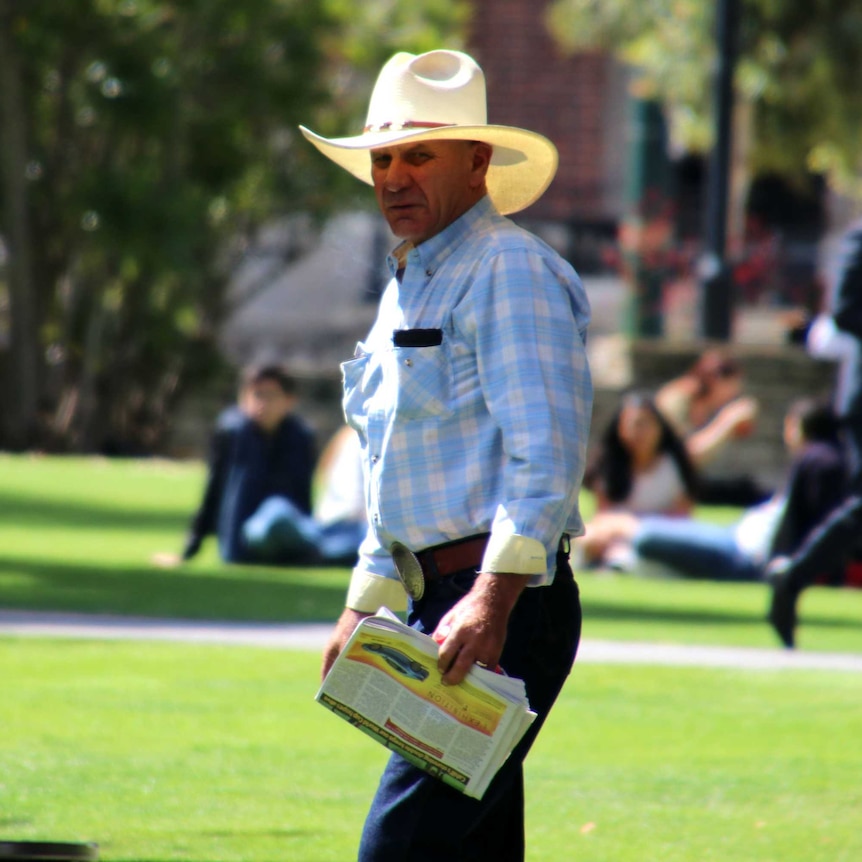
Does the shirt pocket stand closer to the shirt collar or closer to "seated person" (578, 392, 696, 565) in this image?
the shirt collar

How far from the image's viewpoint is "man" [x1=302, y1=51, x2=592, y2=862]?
3547 mm

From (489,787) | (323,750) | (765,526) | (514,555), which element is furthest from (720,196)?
(514,555)

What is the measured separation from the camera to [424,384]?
369cm

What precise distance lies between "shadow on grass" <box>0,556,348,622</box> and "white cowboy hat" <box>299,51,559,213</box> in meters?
5.69

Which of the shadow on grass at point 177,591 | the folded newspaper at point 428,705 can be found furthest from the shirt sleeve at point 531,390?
the shadow on grass at point 177,591

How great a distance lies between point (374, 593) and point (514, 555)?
1.96ft

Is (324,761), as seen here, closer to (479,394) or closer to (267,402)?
(479,394)

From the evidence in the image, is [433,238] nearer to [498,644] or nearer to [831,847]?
[498,644]

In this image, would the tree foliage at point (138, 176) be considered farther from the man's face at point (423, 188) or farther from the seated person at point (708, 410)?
the man's face at point (423, 188)

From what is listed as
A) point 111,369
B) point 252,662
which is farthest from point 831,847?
point 111,369

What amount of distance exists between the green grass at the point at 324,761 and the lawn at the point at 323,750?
0.04 ft

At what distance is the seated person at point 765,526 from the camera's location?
11164 millimetres

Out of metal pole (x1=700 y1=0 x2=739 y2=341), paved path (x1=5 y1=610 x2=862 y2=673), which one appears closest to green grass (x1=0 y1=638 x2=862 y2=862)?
paved path (x1=5 y1=610 x2=862 y2=673)

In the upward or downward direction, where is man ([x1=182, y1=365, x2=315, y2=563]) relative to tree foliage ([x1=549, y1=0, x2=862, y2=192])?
downward
